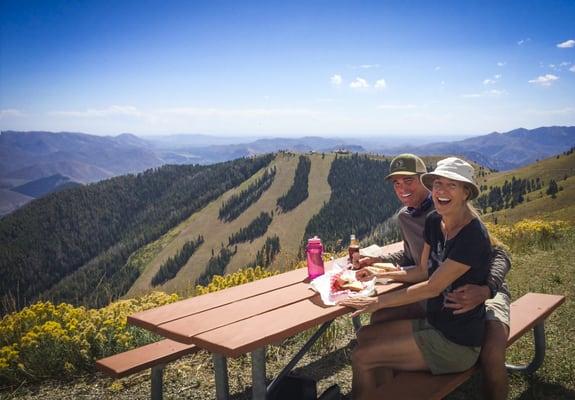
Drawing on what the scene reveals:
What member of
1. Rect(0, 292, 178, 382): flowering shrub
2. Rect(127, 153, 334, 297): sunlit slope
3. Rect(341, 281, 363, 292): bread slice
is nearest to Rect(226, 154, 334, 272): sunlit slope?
Rect(127, 153, 334, 297): sunlit slope

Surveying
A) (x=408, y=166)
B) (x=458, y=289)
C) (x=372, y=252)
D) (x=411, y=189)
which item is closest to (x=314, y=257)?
(x=372, y=252)

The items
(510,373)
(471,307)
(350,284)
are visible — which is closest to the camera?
(471,307)

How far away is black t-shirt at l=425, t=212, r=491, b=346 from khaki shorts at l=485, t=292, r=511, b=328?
46cm

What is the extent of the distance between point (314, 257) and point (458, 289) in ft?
4.93

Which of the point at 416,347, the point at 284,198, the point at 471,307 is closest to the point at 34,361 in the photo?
the point at 416,347

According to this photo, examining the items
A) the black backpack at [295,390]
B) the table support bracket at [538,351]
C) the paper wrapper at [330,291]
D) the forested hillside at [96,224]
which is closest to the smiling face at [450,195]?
the paper wrapper at [330,291]

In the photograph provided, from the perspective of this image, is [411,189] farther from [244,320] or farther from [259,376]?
[259,376]

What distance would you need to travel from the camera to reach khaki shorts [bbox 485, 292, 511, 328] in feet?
12.2

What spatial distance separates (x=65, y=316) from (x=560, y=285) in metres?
7.73

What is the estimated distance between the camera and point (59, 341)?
5633 millimetres

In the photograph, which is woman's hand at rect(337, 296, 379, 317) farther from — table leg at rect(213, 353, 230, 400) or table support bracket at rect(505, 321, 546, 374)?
table support bracket at rect(505, 321, 546, 374)

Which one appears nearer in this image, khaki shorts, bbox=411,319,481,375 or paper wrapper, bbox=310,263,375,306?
khaki shorts, bbox=411,319,481,375

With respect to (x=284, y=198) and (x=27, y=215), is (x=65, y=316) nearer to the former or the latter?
(x=284, y=198)

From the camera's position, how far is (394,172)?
171 inches
